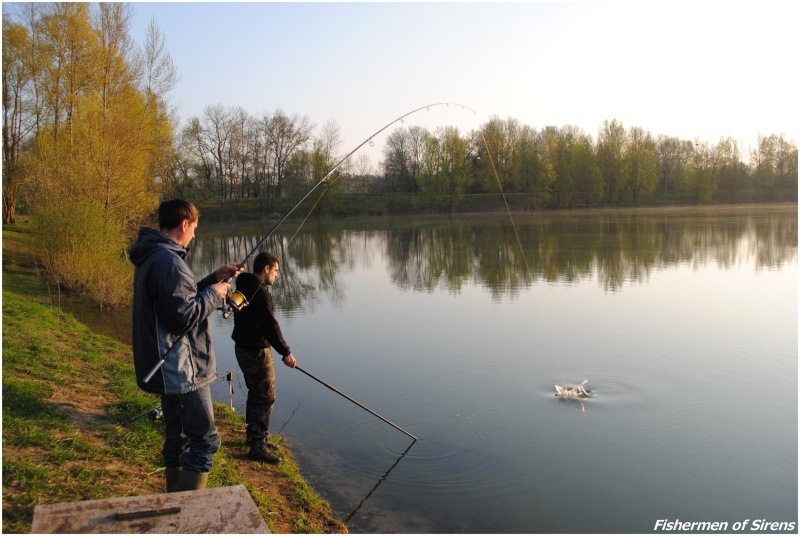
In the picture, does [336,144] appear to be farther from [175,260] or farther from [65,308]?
[175,260]

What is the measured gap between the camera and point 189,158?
59.9 metres

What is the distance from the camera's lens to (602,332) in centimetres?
1021

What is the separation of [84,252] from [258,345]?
10.8 m

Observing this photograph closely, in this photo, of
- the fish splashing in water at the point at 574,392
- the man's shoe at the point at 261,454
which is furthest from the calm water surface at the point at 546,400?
the man's shoe at the point at 261,454

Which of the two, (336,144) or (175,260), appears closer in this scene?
(175,260)

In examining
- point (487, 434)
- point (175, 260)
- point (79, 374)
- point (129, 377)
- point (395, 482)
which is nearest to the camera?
point (175, 260)

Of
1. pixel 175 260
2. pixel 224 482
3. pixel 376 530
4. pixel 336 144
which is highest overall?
pixel 336 144

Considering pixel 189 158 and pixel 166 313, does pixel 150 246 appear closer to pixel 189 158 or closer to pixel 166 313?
pixel 166 313

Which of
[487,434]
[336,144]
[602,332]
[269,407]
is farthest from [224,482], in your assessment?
[336,144]

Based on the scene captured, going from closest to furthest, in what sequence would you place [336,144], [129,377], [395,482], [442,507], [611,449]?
[442,507] < [395,482] < [611,449] < [129,377] < [336,144]

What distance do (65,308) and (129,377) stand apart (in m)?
6.79

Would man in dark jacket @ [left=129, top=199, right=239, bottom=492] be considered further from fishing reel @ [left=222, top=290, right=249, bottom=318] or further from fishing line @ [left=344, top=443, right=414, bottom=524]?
fishing line @ [left=344, top=443, right=414, bottom=524]

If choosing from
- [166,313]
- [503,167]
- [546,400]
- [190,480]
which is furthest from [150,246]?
[503,167]

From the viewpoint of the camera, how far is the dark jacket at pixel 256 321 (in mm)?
5332
